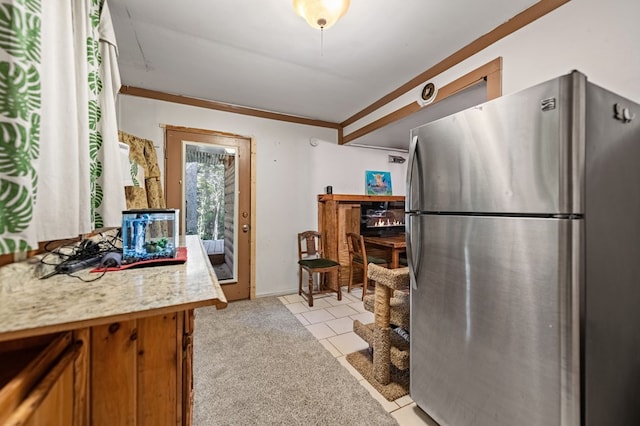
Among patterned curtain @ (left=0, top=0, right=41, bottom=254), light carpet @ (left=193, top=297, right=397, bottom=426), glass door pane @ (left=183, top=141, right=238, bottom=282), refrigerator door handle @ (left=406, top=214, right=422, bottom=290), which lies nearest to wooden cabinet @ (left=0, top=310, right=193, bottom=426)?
patterned curtain @ (left=0, top=0, right=41, bottom=254)

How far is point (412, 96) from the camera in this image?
8.64ft

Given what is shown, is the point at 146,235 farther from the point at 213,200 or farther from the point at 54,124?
the point at 213,200

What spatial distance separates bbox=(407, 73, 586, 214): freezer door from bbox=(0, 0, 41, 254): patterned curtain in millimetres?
1566

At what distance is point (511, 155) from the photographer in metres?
1.10

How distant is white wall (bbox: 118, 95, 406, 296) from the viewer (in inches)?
135

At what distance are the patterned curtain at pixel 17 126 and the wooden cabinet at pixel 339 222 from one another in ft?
10.5

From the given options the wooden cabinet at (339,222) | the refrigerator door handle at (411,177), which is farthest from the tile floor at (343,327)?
the refrigerator door handle at (411,177)

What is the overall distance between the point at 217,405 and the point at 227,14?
2.52 metres

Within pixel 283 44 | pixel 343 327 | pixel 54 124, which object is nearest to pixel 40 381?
pixel 54 124

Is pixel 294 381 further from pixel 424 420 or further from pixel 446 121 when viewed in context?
pixel 446 121

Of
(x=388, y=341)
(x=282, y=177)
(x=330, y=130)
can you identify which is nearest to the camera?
(x=388, y=341)

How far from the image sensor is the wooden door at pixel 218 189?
310 cm

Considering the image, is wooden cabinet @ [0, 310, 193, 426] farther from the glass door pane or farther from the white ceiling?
the glass door pane

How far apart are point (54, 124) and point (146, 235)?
0.58 metres
